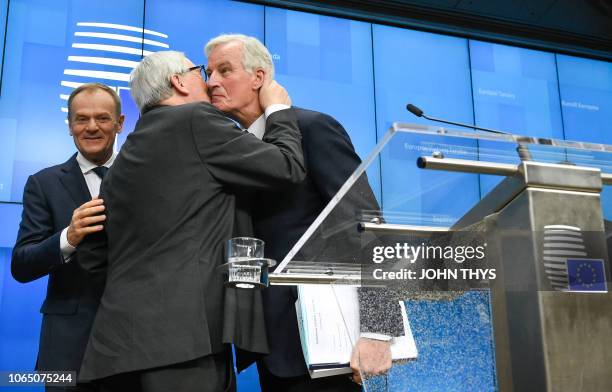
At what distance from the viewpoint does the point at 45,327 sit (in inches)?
81.7

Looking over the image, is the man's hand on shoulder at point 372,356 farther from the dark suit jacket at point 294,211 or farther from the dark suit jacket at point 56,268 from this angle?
the dark suit jacket at point 56,268

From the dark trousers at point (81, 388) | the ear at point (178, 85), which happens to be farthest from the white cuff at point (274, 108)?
the dark trousers at point (81, 388)

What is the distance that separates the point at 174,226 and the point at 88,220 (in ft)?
0.95

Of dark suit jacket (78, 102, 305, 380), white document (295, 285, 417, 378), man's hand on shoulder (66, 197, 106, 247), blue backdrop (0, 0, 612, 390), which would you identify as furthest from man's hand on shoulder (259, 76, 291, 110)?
blue backdrop (0, 0, 612, 390)

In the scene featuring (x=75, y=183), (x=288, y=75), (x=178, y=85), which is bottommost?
(x=75, y=183)

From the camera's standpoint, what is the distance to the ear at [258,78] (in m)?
1.98

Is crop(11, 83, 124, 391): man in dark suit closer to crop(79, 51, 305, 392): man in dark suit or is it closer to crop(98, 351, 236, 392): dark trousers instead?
crop(79, 51, 305, 392): man in dark suit

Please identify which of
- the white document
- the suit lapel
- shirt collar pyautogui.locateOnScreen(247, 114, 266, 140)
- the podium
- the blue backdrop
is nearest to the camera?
the podium

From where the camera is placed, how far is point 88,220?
5.59ft

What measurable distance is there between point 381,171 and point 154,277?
71 centimetres

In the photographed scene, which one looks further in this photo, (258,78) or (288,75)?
(288,75)

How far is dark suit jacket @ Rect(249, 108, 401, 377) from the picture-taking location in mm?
1588

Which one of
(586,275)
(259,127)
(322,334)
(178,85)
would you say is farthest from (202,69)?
(586,275)

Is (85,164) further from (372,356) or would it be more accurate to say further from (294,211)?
(372,356)
